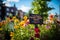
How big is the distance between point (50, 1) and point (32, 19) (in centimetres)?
123

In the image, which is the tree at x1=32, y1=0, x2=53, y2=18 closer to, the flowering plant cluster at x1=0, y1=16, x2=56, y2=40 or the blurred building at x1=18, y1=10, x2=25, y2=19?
the blurred building at x1=18, y1=10, x2=25, y2=19

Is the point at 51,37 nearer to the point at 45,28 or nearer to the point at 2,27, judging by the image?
the point at 45,28

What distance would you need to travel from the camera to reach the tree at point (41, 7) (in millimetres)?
6936

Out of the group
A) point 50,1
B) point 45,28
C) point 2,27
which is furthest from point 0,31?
point 50,1

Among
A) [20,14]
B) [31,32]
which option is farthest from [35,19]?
[20,14]

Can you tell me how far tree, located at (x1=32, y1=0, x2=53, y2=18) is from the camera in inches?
273

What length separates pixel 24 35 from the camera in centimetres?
543

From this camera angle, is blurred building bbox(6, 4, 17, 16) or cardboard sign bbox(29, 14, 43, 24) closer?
cardboard sign bbox(29, 14, 43, 24)

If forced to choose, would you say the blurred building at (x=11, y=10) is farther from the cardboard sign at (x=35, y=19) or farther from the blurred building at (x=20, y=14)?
the cardboard sign at (x=35, y=19)

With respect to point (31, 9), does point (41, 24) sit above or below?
below

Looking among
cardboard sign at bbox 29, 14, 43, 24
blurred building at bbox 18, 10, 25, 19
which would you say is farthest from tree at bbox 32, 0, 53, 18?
cardboard sign at bbox 29, 14, 43, 24

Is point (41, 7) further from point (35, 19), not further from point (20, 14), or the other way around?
point (35, 19)

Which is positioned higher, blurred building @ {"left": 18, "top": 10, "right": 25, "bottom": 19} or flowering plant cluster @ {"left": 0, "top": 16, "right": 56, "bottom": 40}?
blurred building @ {"left": 18, "top": 10, "right": 25, "bottom": 19}

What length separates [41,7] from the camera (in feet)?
23.7
